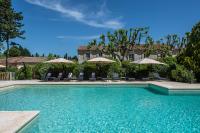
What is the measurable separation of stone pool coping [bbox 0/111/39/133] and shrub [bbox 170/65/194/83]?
14.8 meters

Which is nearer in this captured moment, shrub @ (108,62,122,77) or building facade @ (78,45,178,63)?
shrub @ (108,62,122,77)

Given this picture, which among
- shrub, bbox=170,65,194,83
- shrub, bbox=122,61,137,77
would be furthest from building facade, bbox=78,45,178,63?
shrub, bbox=170,65,194,83

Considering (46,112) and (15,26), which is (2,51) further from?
(46,112)

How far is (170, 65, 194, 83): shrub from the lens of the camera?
19578mm

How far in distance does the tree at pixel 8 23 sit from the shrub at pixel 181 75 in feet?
71.3

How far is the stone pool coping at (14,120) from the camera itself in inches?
241

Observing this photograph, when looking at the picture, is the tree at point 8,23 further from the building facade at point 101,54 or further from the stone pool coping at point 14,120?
the stone pool coping at point 14,120

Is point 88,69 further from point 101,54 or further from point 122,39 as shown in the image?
point 101,54

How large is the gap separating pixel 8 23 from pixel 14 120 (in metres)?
29.6

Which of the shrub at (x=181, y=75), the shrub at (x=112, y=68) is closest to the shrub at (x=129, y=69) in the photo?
the shrub at (x=112, y=68)

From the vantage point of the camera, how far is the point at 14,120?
274 inches

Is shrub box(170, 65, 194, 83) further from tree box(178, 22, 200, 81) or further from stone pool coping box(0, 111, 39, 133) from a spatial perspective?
stone pool coping box(0, 111, 39, 133)

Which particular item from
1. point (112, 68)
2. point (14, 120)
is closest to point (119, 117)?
point (14, 120)

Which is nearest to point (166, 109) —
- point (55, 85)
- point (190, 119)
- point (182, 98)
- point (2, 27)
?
point (190, 119)
